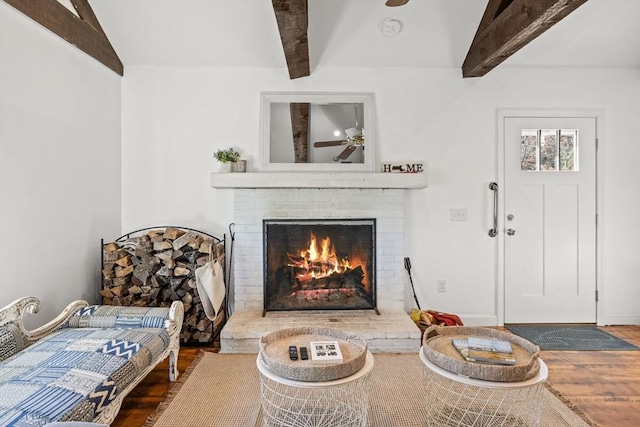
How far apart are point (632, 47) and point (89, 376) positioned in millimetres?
4628

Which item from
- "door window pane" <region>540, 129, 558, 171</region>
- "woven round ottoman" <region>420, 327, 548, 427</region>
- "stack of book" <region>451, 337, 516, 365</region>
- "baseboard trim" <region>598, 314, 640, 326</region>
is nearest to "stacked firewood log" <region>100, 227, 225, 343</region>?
"woven round ottoman" <region>420, 327, 548, 427</region>

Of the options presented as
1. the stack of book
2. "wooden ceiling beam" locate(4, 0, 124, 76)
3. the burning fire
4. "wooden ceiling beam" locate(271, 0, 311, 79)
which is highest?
"wooden ceiling beam" locate(4, 0, 124, 76)

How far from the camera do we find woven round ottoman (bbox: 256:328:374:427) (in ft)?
5.21

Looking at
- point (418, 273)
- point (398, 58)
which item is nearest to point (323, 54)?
point (398, 58)

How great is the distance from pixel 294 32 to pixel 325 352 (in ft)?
6.90

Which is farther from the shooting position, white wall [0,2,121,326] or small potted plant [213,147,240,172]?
small potted plant [213,147,240,172]

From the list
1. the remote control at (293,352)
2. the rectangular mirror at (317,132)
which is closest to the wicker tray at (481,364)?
the remote control at (293,352)

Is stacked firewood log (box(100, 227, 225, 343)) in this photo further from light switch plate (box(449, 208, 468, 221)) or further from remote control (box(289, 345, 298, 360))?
light switch plate (box(449, 208, 468, 221))

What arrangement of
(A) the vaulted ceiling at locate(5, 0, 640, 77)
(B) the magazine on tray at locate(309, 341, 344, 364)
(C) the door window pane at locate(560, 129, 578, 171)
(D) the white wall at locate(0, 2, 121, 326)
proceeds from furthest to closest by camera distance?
(C) the door window pane at locate(560, 129, 578, 171)
(A) the vaulted ceiling at locate(5, 0, 640, 77)
(D) the white wall at locate(0, 2, 121, 326)
(B) the magazine on tray at locate(309, 341, 344, 364)

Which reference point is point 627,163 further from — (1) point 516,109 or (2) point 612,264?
(1) point 516,109

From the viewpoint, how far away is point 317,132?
3.33 meters

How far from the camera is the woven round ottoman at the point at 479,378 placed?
1562 millimetres

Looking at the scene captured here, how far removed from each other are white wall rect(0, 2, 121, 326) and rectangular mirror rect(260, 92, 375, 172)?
4.44ft

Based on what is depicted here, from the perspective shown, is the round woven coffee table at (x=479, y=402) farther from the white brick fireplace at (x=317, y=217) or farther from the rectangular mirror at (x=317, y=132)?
the rectangular mirror at (x=317, y=132)
